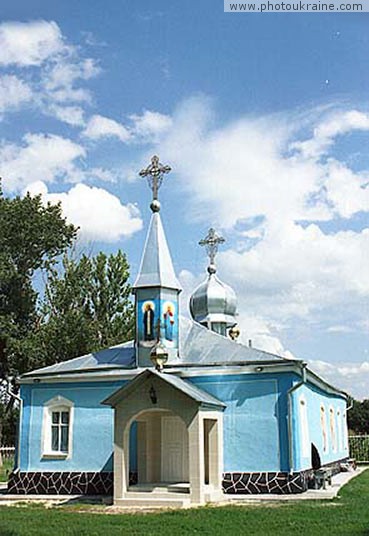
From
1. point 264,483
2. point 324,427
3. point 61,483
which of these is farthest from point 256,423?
point 324,427

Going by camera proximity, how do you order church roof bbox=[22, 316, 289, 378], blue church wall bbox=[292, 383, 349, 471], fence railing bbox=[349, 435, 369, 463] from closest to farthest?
blue church wall bbox=[292, 383, 349, 471] < church roof bbox=[22, 316, 289, 378] < fence railing bbox=[349, 435, 369, 463]

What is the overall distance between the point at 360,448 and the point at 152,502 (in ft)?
62.3

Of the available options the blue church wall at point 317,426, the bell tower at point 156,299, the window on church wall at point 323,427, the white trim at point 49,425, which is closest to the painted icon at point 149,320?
the bell tower at point 156,299

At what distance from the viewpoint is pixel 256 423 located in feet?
51.4

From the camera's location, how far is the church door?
1631 cm

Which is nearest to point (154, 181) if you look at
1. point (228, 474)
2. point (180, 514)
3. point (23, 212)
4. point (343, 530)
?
point (228, 474)

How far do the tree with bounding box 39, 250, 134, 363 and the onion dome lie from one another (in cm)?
852

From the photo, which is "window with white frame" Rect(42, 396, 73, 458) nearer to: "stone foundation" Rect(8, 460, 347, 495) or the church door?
"stone foundation" Rect(8, 460, 347, 495)

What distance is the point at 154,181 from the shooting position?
18484 mm

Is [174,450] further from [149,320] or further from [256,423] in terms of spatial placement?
[149,320]

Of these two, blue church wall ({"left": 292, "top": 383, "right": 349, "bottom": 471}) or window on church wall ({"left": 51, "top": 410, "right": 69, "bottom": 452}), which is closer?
blue church wall ({"left": 292, "top": 383, "right": 349, "bottom": 471})

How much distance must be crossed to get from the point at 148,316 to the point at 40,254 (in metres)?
14.6

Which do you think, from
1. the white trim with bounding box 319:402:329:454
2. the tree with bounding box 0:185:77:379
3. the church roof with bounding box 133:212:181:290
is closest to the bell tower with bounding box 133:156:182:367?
the church roof with bounding box 133:212:181:290

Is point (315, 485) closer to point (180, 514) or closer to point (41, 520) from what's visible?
point (180, 514)
